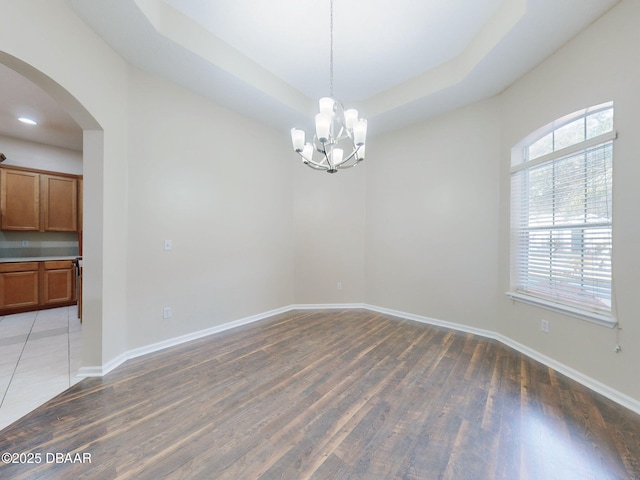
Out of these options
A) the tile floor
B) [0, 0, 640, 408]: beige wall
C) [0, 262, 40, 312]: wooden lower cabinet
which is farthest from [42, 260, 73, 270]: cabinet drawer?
[0, 0, 640, 408]: beige wall

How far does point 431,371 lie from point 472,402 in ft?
1.54

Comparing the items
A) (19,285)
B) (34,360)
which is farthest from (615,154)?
(19,285)

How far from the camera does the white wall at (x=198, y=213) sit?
106 inches

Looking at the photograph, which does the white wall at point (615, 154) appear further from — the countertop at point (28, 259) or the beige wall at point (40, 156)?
the beige wall at point (40, 156)

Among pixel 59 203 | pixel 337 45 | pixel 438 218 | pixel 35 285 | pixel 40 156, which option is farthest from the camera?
pixel 59 203

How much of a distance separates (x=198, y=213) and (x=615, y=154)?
13.5 feet

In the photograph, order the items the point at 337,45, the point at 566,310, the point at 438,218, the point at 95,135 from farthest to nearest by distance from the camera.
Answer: the point at 438,218 → the point at 337,45 → the point at 566,310 → the point at 95,135

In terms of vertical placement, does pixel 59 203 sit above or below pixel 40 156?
below

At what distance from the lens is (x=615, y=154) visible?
2039 millimetres

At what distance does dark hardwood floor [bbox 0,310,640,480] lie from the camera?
1373 millimetres

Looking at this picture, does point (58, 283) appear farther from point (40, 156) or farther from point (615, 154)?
point (615, 154)

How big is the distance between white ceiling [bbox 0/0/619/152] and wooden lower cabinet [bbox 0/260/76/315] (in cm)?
237

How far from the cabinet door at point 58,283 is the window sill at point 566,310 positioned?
702 cm

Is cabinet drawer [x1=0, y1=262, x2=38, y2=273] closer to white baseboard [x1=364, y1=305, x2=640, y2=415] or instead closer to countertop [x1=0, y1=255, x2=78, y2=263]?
countertop [x1=0, y1=255, x2=78, y2=263]
